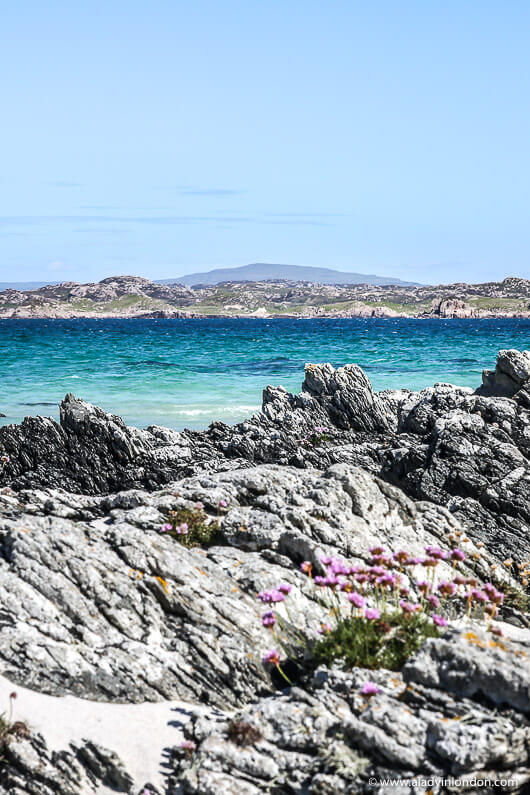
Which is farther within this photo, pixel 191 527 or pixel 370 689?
pixel 191 527

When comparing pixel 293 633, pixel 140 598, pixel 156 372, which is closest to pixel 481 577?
pixel 293 633

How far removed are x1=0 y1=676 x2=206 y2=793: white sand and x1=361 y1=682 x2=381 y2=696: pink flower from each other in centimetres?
226

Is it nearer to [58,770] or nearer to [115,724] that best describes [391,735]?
[115,724]

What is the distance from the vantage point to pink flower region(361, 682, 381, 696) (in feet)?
23.5

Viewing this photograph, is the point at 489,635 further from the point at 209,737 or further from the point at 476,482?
the point at 476,482

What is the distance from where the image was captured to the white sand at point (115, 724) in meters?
7.48

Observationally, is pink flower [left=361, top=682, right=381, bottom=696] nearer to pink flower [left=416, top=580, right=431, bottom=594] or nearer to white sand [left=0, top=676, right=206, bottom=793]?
pink flower [left=416, top=580, right=431, bottom=594]

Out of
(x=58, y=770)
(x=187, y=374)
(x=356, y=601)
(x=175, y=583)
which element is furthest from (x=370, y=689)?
(x=187, y=374)

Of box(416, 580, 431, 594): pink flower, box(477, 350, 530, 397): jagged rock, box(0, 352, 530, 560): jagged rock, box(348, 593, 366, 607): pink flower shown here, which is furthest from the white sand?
box(477, 350, 530, 397): jagged rock

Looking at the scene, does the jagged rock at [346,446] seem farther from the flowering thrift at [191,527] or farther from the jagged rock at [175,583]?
the flowering thrift at [191,527]

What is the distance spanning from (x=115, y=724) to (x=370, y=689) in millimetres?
3046

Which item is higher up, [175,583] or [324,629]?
[175,583]

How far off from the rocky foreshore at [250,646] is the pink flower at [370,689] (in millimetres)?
103

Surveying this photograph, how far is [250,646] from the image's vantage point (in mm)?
8750
